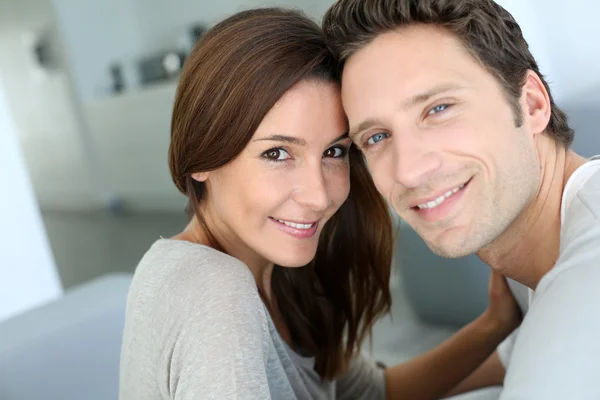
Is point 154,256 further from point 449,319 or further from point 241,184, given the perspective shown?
point 449,319

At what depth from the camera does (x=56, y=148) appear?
230 inches

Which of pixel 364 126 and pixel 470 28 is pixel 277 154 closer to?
pixel 364 126

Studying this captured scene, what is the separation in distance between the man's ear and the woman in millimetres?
333

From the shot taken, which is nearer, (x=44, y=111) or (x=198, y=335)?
(x=198, y=335)

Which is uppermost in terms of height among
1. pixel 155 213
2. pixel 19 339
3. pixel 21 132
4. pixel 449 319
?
pixel 19 339

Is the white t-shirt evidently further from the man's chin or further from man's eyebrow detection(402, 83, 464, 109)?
man's eyebrow detection(402, 83, 464, 109)

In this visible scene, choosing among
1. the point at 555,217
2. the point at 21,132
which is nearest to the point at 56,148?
the point at 21,132

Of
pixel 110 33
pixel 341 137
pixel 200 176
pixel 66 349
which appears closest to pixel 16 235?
pixel 66 349

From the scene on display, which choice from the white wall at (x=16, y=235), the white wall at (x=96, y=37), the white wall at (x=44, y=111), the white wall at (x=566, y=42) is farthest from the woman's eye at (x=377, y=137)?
the white wall at (x=44, y=111)

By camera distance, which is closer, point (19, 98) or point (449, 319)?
point (449, 319)

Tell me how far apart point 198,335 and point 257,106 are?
0.42 meters

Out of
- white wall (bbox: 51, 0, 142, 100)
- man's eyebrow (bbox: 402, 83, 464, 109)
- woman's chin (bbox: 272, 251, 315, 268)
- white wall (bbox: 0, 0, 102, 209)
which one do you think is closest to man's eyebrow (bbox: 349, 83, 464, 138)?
man's eyebrow (bbox: 402, 83, 464, 109)

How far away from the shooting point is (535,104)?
1.13 metres

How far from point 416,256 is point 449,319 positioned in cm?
20
